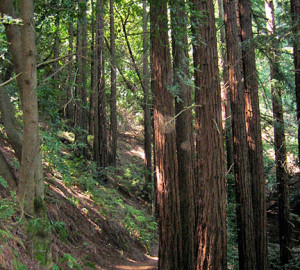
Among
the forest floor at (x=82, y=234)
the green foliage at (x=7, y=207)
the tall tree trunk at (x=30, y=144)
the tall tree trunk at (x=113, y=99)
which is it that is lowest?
the forest floor at (x=82, y=234)

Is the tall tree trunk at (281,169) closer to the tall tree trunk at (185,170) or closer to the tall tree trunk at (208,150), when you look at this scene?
the tall tree trunk at (185,170)

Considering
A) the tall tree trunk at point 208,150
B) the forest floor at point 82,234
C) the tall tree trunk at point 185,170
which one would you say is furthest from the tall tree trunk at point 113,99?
the tall tree trunk at point 208,150

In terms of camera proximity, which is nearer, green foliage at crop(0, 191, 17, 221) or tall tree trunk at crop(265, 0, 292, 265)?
green foliage at crop(0, 191, 17, 221)

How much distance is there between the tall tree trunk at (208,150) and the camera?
7.07 metres

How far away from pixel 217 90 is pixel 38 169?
3.73 metres

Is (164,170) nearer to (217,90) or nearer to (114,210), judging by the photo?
(217,90)

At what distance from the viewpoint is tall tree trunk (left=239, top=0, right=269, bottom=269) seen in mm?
10910

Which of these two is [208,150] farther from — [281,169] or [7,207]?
[281,169]

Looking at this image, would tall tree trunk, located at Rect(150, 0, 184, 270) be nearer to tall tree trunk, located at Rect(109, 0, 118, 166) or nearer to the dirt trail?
the dirt trail

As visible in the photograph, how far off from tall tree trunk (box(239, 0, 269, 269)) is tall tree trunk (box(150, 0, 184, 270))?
12.2 ft

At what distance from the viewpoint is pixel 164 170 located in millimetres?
8148

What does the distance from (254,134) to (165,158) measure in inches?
172

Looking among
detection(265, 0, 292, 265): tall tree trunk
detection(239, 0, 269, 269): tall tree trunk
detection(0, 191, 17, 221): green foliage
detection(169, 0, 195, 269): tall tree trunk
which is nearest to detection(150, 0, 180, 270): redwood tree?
detection(169, 0, 195, 269): tall tree trunk

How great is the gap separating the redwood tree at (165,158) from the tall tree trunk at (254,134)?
12.2 ft
